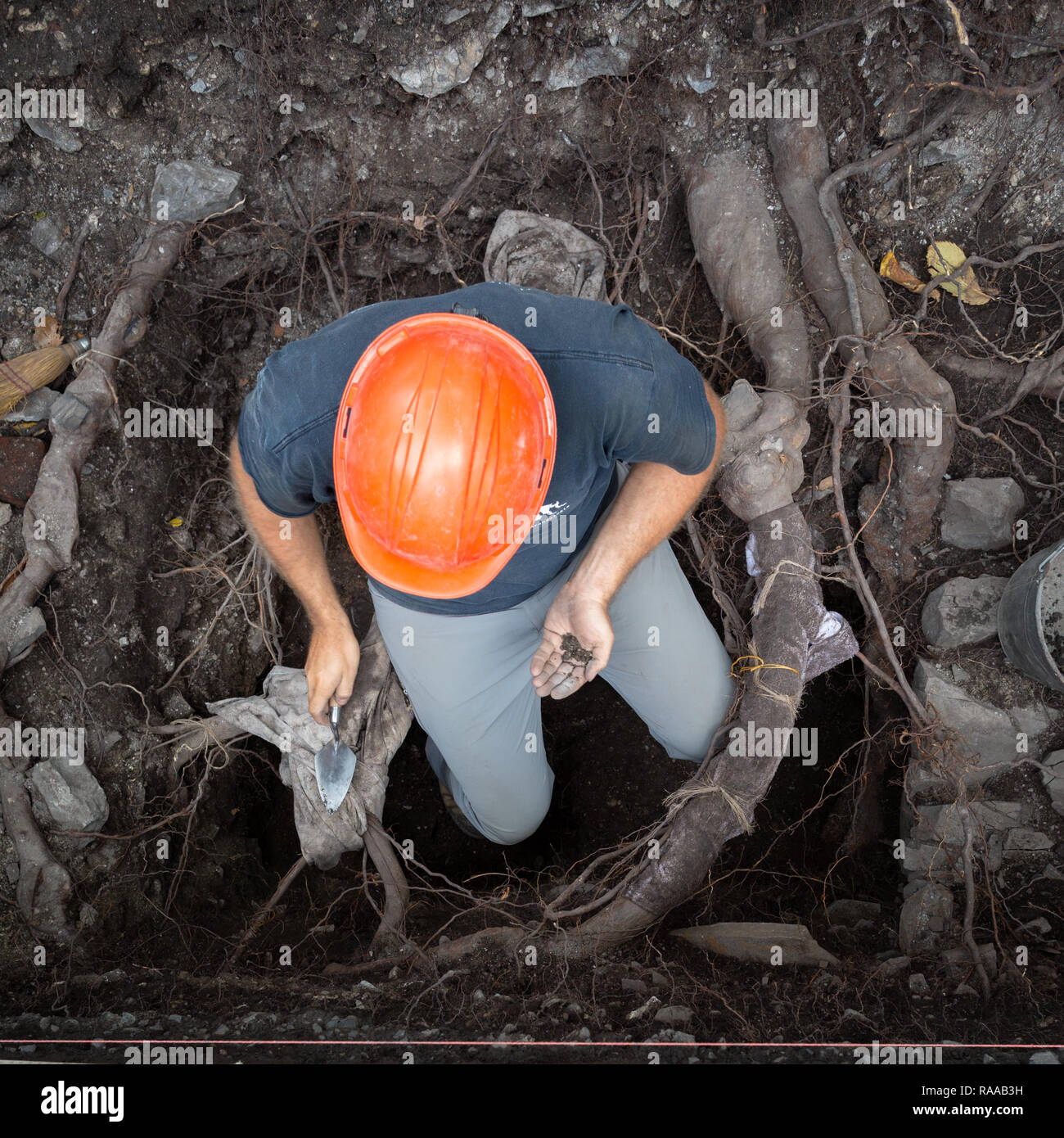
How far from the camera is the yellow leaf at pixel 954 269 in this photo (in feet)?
7.56

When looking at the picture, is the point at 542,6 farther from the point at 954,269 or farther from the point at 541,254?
the point at 954,269

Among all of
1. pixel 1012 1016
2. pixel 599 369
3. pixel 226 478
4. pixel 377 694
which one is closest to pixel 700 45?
pixel 599 369

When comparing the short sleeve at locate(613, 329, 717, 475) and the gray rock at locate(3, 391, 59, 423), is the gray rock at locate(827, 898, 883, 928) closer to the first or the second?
the short sleeve at locate(613, 329, 717, 475)

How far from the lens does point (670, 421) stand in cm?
151

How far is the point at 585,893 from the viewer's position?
2221 mm

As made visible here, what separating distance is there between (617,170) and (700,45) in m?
0.41

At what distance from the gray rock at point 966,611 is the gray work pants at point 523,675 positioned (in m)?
0.67

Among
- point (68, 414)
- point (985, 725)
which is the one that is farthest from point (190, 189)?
point (985, 725)

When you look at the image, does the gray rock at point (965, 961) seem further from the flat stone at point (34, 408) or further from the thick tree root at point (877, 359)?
the flat stone at point (34, 408)

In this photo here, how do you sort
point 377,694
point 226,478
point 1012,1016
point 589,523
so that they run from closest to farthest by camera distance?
point 1012,1016
point 589,523
point 377,694
point 226,478

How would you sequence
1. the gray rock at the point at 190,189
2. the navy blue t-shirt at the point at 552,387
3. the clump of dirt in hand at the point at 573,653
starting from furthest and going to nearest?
the gray rock at the point at 190,189, the clump of dirt in hand at the point at 573,653, the navy blue t-shirt at the point at 552,387

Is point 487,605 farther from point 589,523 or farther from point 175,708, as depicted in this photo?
point 175,708

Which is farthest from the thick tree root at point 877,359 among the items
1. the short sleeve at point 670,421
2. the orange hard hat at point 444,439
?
the orange hard hat at point 444,439

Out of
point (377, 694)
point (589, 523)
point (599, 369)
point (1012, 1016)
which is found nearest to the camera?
point (599, 369)
